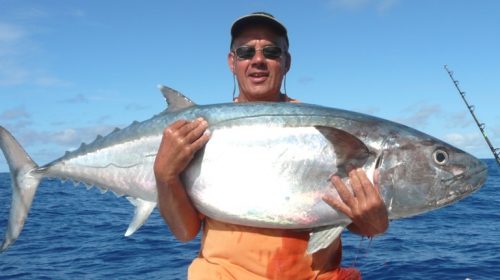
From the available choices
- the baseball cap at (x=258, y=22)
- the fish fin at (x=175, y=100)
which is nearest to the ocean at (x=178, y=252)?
the baseball cap at (x=258, y=22)

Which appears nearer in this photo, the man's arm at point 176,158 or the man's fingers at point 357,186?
the man's fingers at point 357,186

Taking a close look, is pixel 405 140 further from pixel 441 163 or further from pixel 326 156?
pixel 326 156

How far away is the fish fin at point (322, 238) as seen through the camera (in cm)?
310

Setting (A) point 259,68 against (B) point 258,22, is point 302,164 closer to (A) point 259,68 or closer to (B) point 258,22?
(A) point 259,68

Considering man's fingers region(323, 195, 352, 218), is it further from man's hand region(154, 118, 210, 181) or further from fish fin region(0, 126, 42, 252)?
fish fin region(0, 126, 42, 252)

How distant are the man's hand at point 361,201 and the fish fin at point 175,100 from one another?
1.25 metres

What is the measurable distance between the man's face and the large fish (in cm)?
47

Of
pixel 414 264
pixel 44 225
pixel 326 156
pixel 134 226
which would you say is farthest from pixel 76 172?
pixel 44 225

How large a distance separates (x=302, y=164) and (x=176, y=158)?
86cm

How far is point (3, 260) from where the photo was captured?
1040cm

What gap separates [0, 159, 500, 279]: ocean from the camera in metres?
9.00

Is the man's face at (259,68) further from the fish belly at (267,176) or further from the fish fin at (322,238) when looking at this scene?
the fish fin at (322,238)

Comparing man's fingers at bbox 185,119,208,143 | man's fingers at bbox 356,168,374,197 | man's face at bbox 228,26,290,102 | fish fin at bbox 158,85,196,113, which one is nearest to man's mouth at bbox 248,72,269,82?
man's face at bbox 228,26,290,102

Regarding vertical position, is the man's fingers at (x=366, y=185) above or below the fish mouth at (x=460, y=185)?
above
